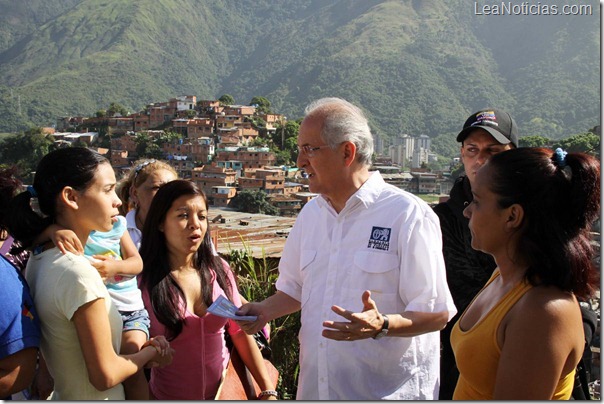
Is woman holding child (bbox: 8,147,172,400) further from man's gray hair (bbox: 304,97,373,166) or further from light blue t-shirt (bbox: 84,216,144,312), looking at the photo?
man's gray hair (bbox: 304,97,373,166)

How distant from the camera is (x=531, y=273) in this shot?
1450mm

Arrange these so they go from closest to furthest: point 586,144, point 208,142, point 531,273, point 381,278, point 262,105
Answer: point 531,273 → point 381,278 → point 586,144 → point 208,142 → point 262,105

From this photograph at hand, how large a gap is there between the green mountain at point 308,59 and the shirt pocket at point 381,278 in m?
17.0

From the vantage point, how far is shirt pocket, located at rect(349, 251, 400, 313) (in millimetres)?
1909

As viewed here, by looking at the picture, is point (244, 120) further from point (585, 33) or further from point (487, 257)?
point (487, 257)

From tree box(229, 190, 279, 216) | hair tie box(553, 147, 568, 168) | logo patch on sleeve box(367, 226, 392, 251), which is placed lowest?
tree box(229, 190, 279, 216)

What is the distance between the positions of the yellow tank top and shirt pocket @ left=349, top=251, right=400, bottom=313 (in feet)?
1.21

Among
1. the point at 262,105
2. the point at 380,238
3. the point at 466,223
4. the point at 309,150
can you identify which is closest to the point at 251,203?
the point at 466,223

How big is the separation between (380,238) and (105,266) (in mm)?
906

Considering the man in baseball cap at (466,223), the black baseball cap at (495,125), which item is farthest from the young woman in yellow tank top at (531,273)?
the black baseball cap at (495,125)

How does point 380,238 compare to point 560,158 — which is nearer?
point 560,158

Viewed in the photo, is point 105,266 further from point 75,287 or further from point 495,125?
point 495,125

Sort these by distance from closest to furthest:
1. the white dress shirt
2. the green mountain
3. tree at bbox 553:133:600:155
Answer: the white dress shirt, tree at bbox 553:133:600:155, the green mountain

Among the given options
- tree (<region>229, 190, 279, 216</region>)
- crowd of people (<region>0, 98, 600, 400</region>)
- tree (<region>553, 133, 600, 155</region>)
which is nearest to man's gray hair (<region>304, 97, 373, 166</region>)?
crowd of people (<region>0, 98, 600, 400</region>)
